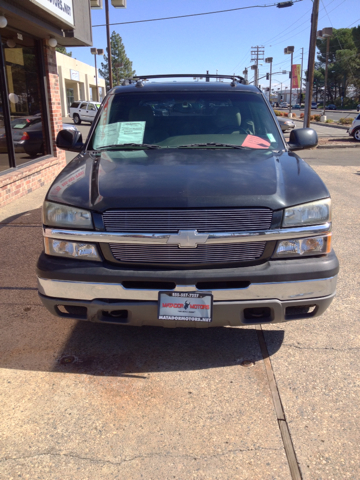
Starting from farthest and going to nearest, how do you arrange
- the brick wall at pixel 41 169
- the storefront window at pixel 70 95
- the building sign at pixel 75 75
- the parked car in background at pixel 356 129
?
the storefront window at pixel 70 95
the building sign at pixel 75 75
the parked car in background at pixel 356 129
the brick wall at pixel 41 169

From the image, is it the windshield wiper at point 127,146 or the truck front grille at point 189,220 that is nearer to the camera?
the truck front grille at point 189,220

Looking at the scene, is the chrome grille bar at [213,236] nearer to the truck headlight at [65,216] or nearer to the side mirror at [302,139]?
the truck headlight at [65,216]

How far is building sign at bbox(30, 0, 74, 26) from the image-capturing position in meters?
7.68

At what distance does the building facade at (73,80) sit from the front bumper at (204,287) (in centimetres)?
4638

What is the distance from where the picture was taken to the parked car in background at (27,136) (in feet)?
29.0

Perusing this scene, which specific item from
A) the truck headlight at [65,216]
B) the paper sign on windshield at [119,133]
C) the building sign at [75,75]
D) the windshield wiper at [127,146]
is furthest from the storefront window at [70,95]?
the truck headlight at [65,216]

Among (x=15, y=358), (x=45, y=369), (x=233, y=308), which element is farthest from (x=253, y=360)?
(x=15, y=358)

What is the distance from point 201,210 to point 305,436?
140 cm

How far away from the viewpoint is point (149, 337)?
3551 millimetres

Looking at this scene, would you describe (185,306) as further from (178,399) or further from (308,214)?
(308,214)

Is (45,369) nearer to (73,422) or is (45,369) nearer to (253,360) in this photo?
(73,422)

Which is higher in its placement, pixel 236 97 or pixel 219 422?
pixel 236 97

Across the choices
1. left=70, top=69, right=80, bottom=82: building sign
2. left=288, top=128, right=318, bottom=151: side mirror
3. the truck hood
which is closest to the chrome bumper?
the truck hood

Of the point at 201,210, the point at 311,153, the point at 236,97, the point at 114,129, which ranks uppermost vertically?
the point at 236,97
